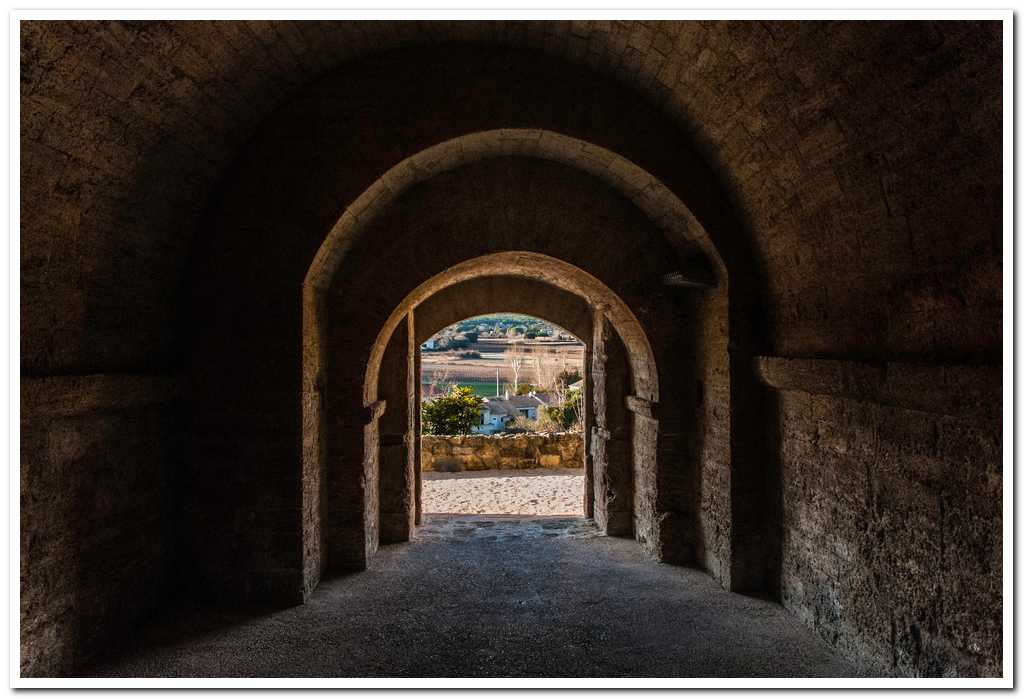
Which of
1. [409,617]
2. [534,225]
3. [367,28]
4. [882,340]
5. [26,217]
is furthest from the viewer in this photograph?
[534,225]

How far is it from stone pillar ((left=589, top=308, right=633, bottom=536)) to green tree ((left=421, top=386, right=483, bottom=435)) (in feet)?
29.7

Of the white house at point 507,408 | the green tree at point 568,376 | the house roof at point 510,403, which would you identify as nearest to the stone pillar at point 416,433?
the green tree at point 568,376

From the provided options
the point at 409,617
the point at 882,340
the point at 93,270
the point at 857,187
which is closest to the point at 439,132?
the point at 93,270

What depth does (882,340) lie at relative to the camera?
3.88 meters

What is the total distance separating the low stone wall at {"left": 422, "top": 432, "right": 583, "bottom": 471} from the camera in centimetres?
1322

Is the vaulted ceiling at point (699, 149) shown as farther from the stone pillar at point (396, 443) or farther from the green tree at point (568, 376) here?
the green tree at point (568, 376)

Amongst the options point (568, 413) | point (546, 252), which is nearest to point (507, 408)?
point (568, 413)

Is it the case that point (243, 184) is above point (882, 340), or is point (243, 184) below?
above

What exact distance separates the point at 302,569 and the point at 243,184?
332 centimetres

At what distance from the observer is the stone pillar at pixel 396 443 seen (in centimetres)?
A: 708

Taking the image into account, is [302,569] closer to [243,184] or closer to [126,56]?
[243,184]

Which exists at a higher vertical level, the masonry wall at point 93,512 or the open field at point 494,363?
the open field at point 494,363

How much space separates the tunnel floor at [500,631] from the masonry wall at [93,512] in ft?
1.06

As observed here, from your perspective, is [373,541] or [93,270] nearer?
[93,270]
